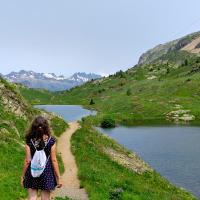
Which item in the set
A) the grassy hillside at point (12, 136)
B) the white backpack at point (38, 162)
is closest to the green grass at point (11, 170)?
the grassy hillside at point (12, 136)

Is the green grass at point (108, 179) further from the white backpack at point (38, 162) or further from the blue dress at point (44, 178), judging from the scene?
the white backpack at point (38, 162)

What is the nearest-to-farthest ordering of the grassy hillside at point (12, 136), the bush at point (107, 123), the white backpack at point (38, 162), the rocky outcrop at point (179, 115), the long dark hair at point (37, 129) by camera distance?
the white backpack at point (38, 162), the long dark hair at point (37, 129), the grassy hillside at point (12, 136), the bush at point (107, 123), the rocky outcrop at point (179, 115)

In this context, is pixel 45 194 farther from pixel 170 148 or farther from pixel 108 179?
pixel 170 148

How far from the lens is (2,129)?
4800cm

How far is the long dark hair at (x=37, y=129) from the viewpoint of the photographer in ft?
64.3

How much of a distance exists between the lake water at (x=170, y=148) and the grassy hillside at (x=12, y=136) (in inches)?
725

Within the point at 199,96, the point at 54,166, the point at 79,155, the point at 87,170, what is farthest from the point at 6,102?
the point at 199,96

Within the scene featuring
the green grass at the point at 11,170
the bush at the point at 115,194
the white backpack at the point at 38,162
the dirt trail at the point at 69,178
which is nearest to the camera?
the white backpack at the point at 38,162

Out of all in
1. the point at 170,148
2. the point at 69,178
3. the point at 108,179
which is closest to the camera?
the point at 108,179

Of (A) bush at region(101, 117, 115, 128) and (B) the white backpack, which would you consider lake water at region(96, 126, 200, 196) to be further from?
(B) the white backpack

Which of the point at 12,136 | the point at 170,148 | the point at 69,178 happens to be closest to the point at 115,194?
the point at 69,178

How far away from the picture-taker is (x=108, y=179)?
129 feet

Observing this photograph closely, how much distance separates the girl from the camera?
19.6 meters

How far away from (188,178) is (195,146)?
32377 millimetres
